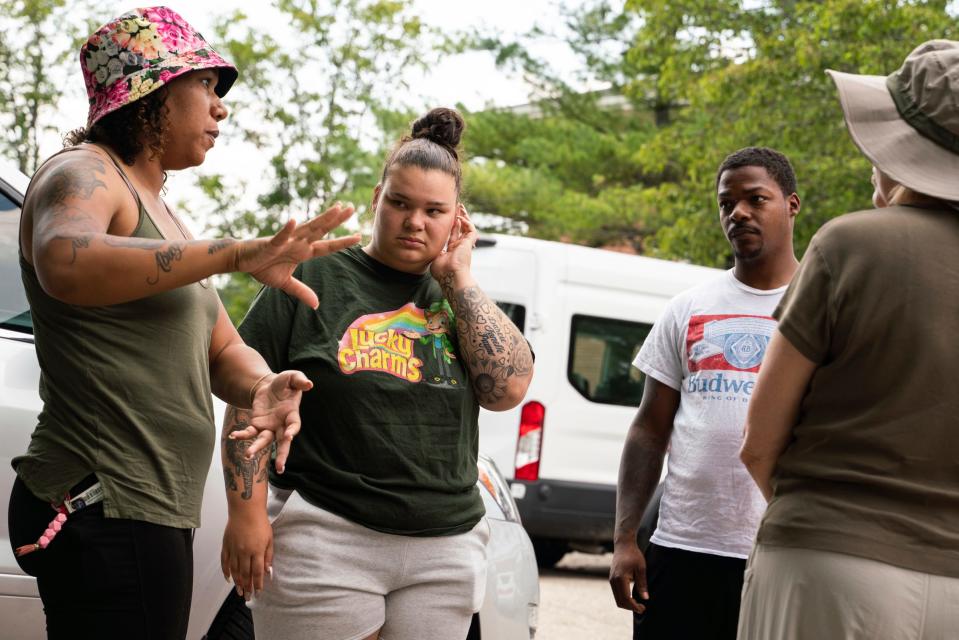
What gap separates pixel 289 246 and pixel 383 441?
24.2 inches

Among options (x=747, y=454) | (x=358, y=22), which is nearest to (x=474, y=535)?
(x=747, y=454)

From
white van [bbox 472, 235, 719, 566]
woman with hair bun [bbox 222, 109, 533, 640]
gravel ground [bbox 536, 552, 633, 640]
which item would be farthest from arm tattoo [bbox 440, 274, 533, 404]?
white van [bbox 472, 235, 719, 566]

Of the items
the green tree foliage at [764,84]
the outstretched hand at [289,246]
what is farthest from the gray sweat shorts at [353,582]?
the green tree foliage at [764,84]

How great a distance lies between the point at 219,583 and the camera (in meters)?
3.63

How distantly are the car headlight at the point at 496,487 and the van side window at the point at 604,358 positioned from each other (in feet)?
18.5

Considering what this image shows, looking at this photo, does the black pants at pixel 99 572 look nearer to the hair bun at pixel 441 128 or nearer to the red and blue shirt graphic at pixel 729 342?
the hair bun at pixel 441 128

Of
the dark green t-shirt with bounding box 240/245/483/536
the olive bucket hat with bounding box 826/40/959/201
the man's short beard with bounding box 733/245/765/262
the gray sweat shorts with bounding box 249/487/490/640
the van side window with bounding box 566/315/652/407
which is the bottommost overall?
the van side window with bounding box 566/315/652/407

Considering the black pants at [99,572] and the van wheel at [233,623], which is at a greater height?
the black pants at [99,572]

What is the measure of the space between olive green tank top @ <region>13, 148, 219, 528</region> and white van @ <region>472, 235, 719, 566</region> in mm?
6988

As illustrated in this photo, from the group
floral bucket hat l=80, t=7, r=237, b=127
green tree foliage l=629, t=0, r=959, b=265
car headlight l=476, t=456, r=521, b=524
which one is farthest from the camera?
green tree foliage l=629, t=0, r=959, b=265

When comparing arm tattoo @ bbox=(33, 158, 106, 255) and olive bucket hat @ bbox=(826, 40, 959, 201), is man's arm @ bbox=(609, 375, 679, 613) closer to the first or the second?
olive bucket hat @ bbox=(826, 40, 959, 201)

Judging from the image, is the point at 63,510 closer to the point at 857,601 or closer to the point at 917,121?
the point at 857,601

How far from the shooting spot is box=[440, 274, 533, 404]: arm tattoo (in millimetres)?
2812

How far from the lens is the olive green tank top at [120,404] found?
2.29 m
